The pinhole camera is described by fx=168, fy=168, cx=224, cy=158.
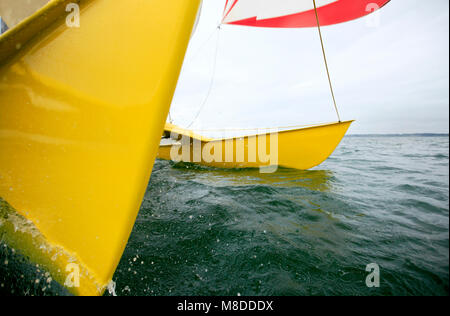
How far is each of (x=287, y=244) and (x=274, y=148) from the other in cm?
272

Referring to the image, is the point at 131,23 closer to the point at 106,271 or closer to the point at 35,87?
the point at 35,87

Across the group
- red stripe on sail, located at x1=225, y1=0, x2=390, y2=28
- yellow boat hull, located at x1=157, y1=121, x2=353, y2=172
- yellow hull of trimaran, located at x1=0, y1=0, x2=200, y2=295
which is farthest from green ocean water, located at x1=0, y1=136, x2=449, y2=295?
red stripe on sail, located at x1=225, y1=0, x2=390, y2=28

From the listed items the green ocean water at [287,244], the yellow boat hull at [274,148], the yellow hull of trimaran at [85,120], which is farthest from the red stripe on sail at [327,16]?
the yellow hull of trimaran at [85,120]

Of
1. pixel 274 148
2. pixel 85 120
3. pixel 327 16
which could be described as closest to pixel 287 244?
pixel 85 120

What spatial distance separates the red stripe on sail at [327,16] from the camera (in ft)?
15.9

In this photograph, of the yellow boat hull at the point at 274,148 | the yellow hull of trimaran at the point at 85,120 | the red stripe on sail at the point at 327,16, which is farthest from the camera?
the red stripe on sail at the point at 327,16

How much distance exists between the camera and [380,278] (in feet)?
Answer: 3.58

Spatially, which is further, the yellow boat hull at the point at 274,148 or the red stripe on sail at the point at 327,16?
the red stripe on sail at the point at 327,16

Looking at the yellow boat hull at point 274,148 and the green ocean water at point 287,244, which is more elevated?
the yellow boat hull at point 274,148

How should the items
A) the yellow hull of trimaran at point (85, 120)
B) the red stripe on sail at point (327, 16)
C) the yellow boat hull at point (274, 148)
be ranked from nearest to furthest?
the yellow hull of trimaran at point (85, 120)
the yellow boat hull at point (274, 148)
the red stripe on sail at point (327, 16)

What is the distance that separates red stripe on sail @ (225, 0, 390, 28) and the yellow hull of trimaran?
6470 millimetres

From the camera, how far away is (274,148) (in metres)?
3.90

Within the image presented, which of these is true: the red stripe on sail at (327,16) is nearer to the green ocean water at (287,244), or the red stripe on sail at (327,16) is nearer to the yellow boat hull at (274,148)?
the yellow boat hull at (274,148)

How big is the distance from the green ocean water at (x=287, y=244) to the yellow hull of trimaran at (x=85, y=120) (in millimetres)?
243
